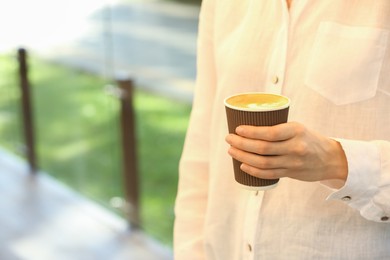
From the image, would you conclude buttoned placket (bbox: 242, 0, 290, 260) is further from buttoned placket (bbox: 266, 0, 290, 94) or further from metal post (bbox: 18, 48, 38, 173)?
metal post (bbox: 18, 48, 38, 173)

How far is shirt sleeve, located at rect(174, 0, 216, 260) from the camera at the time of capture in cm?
136

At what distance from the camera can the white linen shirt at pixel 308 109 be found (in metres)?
1.08

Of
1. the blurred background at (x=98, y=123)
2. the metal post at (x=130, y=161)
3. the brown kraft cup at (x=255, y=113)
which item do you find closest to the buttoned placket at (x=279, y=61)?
the brown kraft cup at (x=255, y=113)

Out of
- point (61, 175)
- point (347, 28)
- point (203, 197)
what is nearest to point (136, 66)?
point (61, 175)

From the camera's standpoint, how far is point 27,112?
4.63 m

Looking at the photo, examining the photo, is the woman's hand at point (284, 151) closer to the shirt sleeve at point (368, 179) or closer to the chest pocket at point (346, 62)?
the shirt sleeve at point (368, 179)

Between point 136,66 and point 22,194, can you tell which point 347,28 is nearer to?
point 136,66

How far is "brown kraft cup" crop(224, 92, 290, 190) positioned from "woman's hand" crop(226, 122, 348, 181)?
0.01 metres

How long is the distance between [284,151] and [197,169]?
0.49 meters

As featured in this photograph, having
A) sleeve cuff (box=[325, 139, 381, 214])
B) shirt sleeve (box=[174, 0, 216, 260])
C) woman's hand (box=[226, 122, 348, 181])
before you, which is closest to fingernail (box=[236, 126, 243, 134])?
woman's hand (box=[226, 122, 348, 181])

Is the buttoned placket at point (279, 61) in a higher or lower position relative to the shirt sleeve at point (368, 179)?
higher

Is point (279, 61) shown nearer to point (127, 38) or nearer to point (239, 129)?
point (239, 129)

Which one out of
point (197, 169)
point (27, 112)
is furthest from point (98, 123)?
point (197, 169)

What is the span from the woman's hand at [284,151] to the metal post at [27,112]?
3.76 meters
